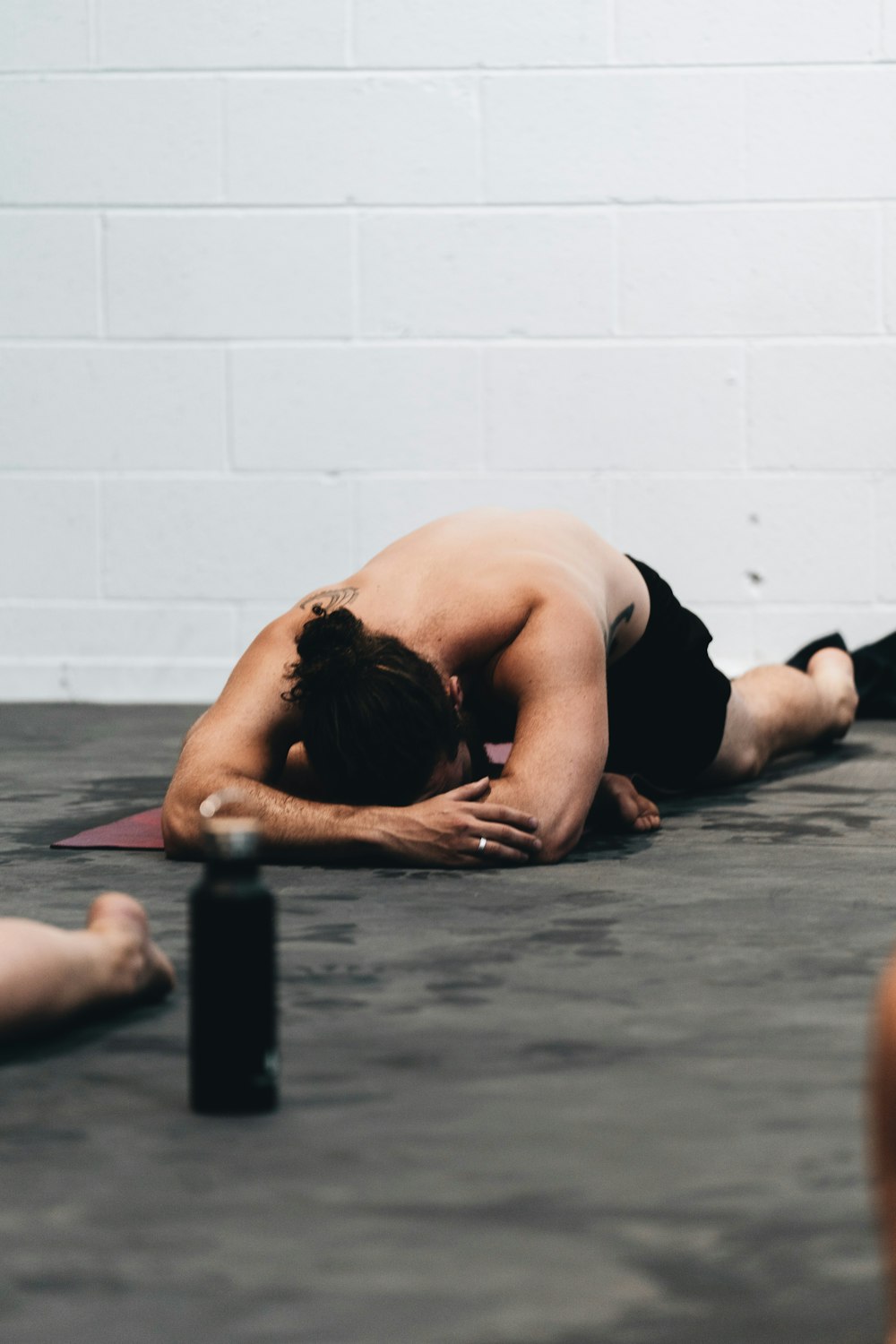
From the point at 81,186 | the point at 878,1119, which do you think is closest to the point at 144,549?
the point at 81,186

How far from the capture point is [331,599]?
8.64 feet

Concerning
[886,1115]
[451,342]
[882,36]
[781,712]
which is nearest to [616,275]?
[451,342]

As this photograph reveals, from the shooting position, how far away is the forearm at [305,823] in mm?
2408

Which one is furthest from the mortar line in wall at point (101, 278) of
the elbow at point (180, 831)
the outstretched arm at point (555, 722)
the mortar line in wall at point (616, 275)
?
the outstretched arm at point (555, 722)

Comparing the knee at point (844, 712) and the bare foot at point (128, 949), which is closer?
the bare foot at point (128, 949)

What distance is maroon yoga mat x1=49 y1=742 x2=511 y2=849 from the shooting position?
8.82ft

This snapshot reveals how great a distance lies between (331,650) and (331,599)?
0.96 ft

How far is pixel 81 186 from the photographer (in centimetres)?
473

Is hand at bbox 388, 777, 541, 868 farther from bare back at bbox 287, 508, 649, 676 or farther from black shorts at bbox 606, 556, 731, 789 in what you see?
black shorts at bbox 606, 556, 731, 789

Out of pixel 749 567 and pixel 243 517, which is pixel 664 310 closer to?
pixel 749 567

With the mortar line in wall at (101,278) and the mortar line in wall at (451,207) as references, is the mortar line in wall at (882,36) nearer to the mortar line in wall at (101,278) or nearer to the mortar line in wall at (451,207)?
the mortar line in wall at (451,207)

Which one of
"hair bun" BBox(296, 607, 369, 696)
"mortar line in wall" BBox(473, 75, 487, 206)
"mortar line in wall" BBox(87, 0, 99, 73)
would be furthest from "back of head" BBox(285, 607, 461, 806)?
"mortar line in wall" BBox(87, 0, 99, 73)

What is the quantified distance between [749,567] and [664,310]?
764 mm

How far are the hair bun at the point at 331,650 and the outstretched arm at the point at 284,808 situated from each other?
135mm
